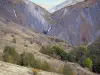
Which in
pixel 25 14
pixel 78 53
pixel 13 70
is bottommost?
pixel 13 70

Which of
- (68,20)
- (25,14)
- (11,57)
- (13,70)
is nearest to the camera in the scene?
(13,70)

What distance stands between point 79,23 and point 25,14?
25278 mm

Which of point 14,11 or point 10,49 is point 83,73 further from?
point 14,11

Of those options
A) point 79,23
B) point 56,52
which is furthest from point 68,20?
point 56,52

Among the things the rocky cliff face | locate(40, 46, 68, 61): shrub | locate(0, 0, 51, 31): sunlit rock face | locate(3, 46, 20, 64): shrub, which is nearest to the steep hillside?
locate(3, 46, 20, 64): shrub

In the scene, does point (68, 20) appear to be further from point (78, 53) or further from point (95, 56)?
point (95, 56)

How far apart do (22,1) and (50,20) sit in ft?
53.9

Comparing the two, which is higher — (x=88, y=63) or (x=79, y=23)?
(x=79, y=23)

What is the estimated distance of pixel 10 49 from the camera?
113 feet

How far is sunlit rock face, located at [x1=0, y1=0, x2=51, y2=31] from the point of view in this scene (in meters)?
107

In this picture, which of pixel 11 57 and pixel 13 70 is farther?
pixel 11 57

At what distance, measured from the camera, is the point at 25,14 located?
11594 centimetres

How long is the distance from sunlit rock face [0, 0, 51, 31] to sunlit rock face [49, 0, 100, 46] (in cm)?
586

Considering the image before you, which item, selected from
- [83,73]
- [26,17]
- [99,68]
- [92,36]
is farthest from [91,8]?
[83,73]
